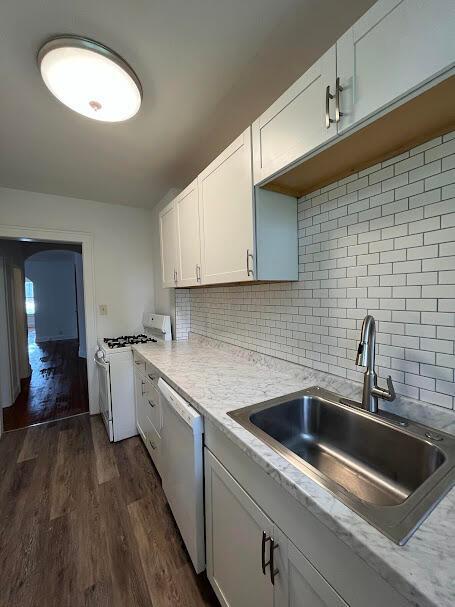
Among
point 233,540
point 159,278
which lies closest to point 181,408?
point 233,540

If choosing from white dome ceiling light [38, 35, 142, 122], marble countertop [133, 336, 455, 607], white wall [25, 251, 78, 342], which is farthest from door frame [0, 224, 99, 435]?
white wall [25, 251, 78, 342]

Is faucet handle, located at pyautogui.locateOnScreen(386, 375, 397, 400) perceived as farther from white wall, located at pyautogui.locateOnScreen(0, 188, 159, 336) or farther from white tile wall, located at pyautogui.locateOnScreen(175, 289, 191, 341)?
white wall, located at pyautogui.locateOnScreen(0, 188, 159, 336)

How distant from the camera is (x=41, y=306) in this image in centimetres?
755

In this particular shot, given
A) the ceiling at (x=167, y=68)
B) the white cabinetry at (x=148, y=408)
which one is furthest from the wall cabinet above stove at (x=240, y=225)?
the white cabinetry at (x=148, y=408)

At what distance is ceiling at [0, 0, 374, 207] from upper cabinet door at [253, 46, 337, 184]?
26 centimetres

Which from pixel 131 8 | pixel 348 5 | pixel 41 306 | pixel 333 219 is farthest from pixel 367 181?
pixel 41 306

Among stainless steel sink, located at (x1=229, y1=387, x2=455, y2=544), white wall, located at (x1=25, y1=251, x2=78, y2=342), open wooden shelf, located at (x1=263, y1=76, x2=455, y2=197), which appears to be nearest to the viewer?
stainless steel sink, located at (x1=229, y1=387, x2=455, y2=544)

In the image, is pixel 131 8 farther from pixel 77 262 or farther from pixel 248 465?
pixel 77 262

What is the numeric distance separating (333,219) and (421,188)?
0.37 m

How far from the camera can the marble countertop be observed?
43cm

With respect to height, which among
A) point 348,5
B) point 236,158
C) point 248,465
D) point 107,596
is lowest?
point 107,596

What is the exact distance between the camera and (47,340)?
7648 millimetres

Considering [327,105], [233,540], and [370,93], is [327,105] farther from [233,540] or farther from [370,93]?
[233,540]

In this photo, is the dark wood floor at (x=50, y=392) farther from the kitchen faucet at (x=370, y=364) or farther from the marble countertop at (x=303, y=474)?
the kitchen faucet at (x=370, y=364)
